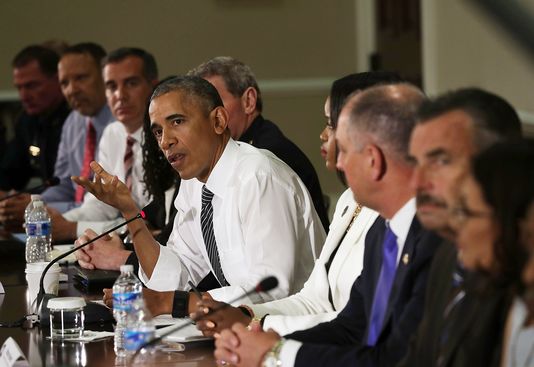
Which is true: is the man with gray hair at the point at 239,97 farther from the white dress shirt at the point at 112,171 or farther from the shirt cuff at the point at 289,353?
the shirt cuff at the point at 289,353

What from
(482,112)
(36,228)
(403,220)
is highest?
(482,112)

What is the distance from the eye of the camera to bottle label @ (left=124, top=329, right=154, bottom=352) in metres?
2.28

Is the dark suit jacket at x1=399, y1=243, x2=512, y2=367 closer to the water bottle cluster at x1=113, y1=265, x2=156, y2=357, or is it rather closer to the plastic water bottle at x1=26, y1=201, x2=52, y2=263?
the water bottle cluster at x1=113, y1=265, x2=156, y2=357

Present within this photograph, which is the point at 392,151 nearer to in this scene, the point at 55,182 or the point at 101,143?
the point at 55,182

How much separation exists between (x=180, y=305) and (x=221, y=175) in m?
0.58

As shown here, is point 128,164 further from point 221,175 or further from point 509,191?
point 509,191

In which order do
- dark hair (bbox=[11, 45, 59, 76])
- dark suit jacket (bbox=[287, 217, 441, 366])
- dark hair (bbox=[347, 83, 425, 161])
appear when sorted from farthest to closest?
dark hair (bbox=[11, 45, 59, 76]), dark hair (bbox=[347, 83, 425, 161]), dark suit jacket (bbox=[287, 217, 441, 366])

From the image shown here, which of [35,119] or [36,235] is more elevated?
[35,119]

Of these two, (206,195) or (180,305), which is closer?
(180,305)

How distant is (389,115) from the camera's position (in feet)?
6.77

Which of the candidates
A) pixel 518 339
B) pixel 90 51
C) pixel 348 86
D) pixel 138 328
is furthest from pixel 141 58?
pixel 518 339

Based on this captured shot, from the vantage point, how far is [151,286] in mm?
3199

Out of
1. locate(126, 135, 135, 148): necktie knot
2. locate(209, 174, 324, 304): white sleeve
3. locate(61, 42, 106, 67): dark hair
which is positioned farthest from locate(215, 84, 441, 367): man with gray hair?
locate(61, 42, 106, 67): dark hair

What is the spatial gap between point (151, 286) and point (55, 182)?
1185mm
